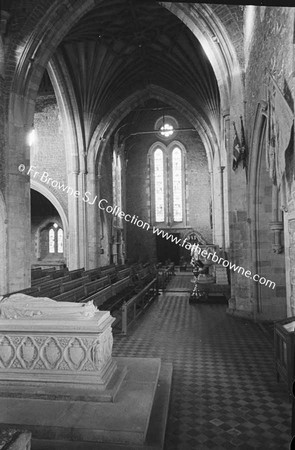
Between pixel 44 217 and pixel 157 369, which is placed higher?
pixel 44 217

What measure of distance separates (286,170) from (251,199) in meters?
3.77

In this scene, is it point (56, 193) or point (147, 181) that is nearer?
point (56, 193)

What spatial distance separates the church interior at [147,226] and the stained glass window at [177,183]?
102mm

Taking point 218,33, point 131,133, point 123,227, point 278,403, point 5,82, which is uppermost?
point 131,133

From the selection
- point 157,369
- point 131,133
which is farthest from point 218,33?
point 131,133

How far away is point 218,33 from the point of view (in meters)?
10.1

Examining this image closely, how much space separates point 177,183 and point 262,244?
17.8 m

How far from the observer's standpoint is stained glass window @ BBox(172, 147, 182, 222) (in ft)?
86.8

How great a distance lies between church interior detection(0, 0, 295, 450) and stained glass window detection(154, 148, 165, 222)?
104 mm

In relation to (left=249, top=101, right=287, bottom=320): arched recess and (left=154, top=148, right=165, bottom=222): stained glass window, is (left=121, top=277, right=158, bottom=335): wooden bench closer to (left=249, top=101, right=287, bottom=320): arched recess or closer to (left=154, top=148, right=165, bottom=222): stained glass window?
(left=249, top=101, right=287, bottom=320): arched recess

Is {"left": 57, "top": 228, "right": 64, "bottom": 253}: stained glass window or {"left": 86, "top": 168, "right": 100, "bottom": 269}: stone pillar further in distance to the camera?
{"left": 57, "top": 228, "right": 64, "bottom": 253}: stained glass window

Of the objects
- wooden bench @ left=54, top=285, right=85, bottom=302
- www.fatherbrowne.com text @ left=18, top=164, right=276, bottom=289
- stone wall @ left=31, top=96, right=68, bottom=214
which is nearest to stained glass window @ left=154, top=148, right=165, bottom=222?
www.fatherbrowne.com text @ left=18, top=164, right=276, bottom=289

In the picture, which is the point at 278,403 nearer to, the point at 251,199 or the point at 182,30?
the point at 251,199

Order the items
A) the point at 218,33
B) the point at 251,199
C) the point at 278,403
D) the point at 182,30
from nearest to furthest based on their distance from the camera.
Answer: the point at 278,403 < the point at 251,199 < the point at 218,33 < the point at 182,30
